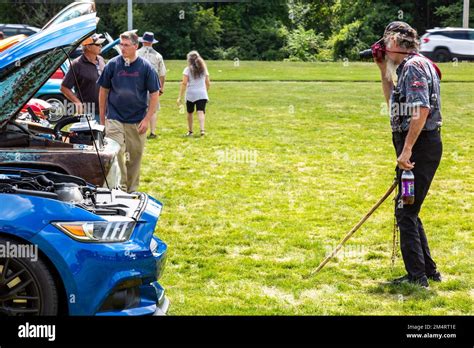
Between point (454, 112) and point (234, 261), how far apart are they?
13.9 metres

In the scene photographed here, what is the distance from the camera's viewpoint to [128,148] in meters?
9.83

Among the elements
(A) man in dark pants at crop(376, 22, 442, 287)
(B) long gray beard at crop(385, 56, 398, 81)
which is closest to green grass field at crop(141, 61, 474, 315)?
(A) man in dark pants at crop(376, 22, 442, 287)

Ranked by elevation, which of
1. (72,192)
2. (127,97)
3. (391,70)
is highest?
(391,70)

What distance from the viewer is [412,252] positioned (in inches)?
271

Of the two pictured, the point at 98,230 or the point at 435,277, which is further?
the point at 435,277

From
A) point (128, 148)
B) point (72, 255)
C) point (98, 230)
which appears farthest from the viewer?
point (128, 148)

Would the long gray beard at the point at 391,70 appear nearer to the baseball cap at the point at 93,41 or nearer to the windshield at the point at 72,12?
the windshield at the point at 72,12

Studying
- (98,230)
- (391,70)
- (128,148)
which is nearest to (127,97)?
(128,148)

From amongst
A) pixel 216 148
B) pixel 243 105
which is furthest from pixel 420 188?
pixel 243 105

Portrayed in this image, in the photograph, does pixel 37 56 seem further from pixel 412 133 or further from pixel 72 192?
pixel 412 133

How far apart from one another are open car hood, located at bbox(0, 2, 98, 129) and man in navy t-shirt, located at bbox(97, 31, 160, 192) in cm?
313

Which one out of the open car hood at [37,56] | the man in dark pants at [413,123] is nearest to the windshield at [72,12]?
the open car hood at [37,56]

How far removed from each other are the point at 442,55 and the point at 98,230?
3685cm
